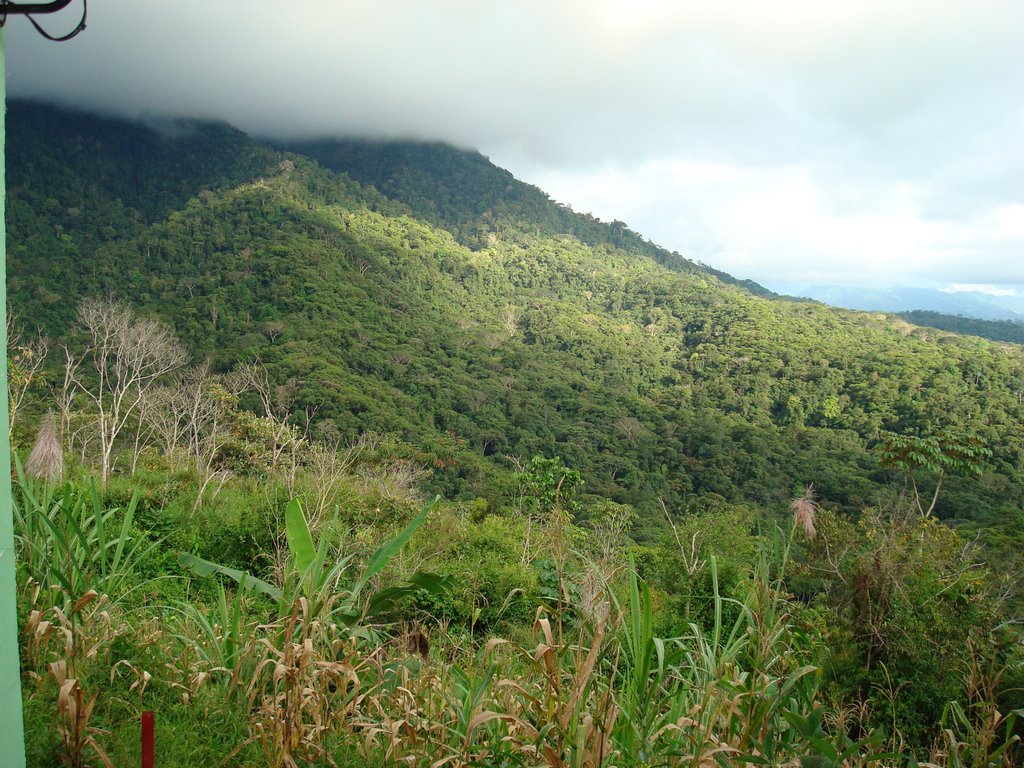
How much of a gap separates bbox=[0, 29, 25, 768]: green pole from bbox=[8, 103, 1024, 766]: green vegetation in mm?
133

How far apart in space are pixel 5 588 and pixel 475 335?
4716 centimetres

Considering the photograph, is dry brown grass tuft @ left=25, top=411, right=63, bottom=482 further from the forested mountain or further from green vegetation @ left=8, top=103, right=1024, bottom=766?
the forested mountain

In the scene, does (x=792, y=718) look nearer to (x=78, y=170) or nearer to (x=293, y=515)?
(x=293, y=515)

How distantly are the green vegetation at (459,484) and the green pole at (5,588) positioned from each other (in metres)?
0.13

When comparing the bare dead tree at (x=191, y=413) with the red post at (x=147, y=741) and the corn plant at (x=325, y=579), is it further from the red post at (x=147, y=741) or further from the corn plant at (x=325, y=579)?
the red post at (x=147, y=741)

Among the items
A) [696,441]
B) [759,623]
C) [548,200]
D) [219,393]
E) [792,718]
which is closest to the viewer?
[792,718]

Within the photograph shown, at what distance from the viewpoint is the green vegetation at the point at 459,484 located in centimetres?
139

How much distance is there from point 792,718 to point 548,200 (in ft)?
297

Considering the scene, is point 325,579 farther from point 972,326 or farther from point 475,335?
point 972,326

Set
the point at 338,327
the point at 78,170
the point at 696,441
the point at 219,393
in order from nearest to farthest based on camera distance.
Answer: the point at 219,393, the point at 696,441, the point at 338,327, the point at 78,170

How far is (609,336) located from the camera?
173 ft

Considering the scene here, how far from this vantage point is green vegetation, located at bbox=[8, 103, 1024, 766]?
139 centimetres

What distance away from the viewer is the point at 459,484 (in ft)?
74.9

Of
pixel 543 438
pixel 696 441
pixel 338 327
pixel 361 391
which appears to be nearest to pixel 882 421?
pixel 696 441
